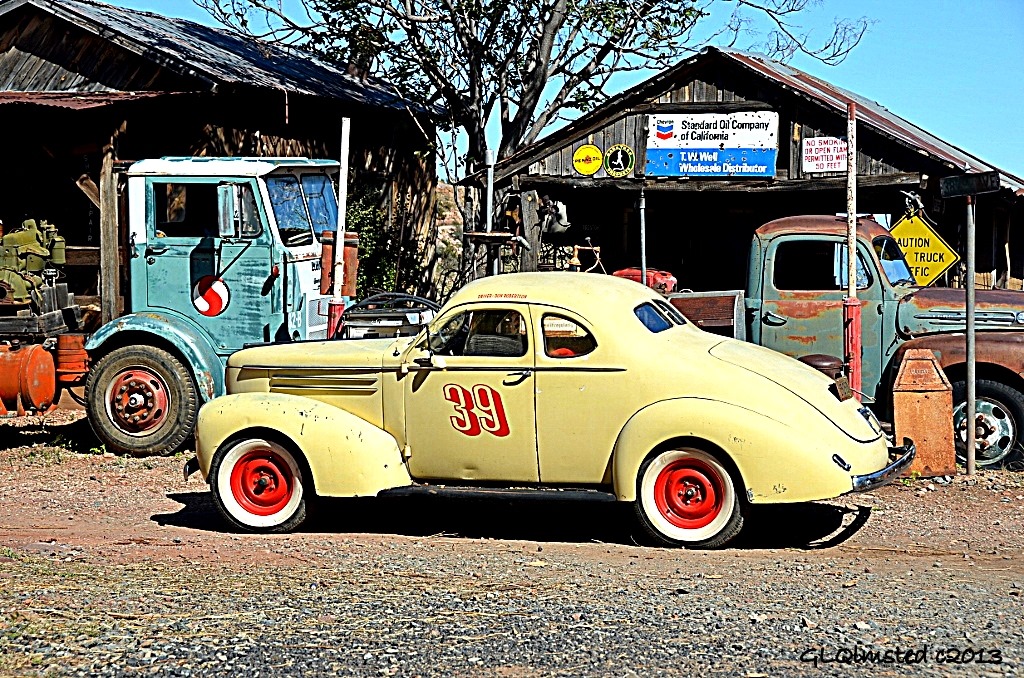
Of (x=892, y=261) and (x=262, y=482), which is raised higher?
(x=892, y=261)

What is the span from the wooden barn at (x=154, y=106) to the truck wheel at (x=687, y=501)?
9697 mm

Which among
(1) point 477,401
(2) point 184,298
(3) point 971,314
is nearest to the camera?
(1) point 477,401

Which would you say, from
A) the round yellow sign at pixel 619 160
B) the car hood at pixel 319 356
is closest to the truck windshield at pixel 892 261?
the car hood at pixel 319 356

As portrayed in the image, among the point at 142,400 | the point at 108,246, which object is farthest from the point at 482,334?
the point at 108,246

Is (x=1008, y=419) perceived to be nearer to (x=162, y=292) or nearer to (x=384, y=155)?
(x=162, y=292)

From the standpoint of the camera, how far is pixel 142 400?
12.2m

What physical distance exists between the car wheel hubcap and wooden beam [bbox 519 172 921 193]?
304 inches

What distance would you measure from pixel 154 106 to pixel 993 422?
1293 cm

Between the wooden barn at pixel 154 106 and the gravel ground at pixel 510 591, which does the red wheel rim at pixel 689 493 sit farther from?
the wooden barn at pixel 154 106

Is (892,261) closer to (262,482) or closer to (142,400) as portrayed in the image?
(262,482)

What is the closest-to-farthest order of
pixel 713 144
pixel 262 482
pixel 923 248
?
pixel 262 482 < pixel 923 248 < pixel 713 144

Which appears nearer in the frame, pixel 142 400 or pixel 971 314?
pixel 971 314

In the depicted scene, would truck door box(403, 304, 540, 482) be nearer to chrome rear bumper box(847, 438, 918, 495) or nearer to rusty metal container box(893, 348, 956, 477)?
chrome rear bumper box(847, 438, 918, 495)

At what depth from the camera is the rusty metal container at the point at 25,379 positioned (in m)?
12.1
